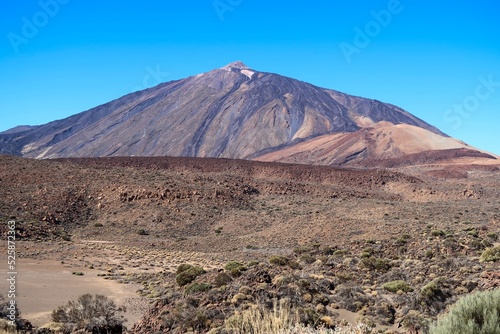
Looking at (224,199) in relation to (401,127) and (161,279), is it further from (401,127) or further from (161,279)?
(401,127)

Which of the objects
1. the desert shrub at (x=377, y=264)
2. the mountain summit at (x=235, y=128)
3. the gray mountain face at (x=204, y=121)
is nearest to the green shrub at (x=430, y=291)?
the desert shrub at (x=377, y=264)

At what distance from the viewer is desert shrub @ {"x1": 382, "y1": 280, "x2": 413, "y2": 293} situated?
1105cm

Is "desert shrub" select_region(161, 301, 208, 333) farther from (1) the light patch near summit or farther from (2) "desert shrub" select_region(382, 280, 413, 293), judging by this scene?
(1) the light patch near summit

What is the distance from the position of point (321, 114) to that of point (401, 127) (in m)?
25.4

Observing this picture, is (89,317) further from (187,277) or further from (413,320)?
(413,320)

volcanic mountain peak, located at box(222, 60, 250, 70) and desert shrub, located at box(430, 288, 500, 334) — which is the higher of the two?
volcanic mountain peak, located at box(222, 60, 250, 70)

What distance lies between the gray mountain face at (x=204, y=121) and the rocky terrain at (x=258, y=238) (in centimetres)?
4951

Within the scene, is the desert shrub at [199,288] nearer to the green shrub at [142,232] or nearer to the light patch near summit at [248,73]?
the green shrub at [142,232]

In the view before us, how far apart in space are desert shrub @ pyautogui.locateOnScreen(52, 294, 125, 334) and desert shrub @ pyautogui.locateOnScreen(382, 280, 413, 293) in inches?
250

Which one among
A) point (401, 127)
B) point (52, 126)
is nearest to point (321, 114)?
point (401, 127)

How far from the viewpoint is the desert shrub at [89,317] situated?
Answer: 9.46m

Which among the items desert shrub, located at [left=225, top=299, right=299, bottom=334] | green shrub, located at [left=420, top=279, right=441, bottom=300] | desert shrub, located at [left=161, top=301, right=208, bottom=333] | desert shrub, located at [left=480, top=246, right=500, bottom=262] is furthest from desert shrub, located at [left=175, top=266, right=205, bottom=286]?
desert shrub, located at [left=480, top=246, right=500, bottom=262]

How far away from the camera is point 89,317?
32.0ft

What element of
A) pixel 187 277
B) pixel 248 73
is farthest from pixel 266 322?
pixel 248 73
